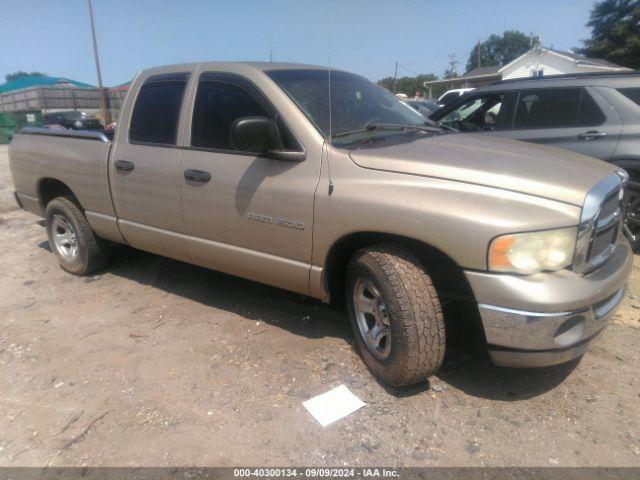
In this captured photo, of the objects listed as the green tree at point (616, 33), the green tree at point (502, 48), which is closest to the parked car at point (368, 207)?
Result: the green tree at point (616, 33)

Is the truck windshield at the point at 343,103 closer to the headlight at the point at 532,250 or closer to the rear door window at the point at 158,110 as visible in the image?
the rear door window at the point at 158,110

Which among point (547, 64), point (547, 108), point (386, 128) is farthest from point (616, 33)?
point (386, 128)

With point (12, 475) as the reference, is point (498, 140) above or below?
above

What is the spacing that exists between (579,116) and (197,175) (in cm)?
394

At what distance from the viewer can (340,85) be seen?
3.60 metres

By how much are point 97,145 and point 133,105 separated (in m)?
0.52

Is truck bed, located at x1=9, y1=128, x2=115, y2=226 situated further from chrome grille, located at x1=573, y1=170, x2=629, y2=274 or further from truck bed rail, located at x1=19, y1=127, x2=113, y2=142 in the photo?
chrome grille, located at x1=573, y1=170, x2=629, y2=274

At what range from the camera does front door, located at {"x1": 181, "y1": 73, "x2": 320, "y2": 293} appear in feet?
9.91

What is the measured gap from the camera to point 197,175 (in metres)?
3.46

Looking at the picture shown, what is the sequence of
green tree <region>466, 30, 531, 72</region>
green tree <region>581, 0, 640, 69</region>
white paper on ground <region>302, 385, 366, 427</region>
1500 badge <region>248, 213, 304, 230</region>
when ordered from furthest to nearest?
green tree <region>466, 30, 531, 72</region> → green tree <region>581, 0, 640, 69</region> → 1500 badge <region>248, 213, 304, 230</region> → white paper on ground <region>302, 385, 366, 427</region>

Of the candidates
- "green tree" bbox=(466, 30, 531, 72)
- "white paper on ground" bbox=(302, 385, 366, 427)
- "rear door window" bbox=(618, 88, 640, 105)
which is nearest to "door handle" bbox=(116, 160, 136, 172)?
"white paper on ground" bbox=(302, 385, 366, 427)

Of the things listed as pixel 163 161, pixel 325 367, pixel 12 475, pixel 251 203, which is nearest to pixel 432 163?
pixel 251 203

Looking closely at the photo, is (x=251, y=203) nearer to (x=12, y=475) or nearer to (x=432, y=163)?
(x=432, y=163)

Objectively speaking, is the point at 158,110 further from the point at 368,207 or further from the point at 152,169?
the point at 368,207
